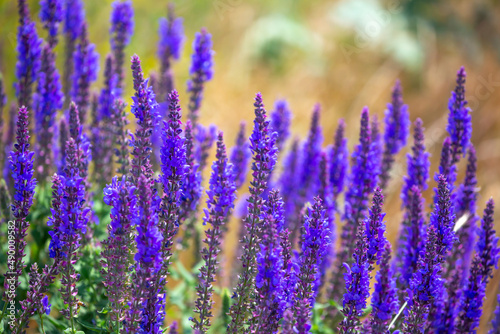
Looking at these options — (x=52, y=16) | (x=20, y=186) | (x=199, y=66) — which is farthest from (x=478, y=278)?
(x=52, y=16)

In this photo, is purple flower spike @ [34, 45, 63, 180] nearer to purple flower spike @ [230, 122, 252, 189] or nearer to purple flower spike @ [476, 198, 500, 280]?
purple flower spike @ [230, 122, 252, 189]

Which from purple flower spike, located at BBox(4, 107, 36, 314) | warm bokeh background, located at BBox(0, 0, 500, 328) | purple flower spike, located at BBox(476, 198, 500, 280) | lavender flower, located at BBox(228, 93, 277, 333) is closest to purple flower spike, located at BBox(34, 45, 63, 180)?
purple flower spike, located at BBox(4, 107, 36, 314)

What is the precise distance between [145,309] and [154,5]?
281 inches

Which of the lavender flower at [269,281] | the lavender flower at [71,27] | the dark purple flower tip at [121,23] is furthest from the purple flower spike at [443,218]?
the lavender flower at [71,27]

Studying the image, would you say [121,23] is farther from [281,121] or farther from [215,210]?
[215,210]

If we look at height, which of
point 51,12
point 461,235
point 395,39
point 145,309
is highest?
point 395,39

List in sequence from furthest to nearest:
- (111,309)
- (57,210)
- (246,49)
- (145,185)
→ (246,49), (111,309), (57,210), (145,185)

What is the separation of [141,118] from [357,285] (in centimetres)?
110

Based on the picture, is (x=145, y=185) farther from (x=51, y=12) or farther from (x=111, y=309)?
(x=51, y=12)

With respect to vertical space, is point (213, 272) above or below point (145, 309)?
above

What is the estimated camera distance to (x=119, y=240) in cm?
208

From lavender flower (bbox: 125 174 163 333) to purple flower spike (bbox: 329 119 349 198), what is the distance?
1525 millimetres

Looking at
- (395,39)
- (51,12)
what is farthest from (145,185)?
(395,39)

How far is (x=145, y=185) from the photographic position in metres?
1.92
